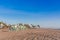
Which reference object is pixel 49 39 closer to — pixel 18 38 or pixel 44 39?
pixel 44 39

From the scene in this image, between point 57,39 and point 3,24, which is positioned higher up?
point 3,24

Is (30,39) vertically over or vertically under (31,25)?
under

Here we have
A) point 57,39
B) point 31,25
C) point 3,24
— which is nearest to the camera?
point 57,39

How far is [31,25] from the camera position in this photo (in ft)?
65.5

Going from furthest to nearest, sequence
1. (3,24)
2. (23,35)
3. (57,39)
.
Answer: (3,24), (23,35), (57,39)

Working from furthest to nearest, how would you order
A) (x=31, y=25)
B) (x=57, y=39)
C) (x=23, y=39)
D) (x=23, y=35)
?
1. (x=31, y=25)
2. (x=23, y=35)
3. (x=23, y=39)
4. (x=57, y=39)

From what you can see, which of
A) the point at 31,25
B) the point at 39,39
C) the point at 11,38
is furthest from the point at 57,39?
the point at 31,25

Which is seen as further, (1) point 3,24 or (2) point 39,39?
(1) point 3,24

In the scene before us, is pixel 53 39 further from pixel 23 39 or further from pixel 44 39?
pixel 23 39

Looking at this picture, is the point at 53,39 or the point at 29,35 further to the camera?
the point at 29,35

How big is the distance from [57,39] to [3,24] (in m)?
16.2

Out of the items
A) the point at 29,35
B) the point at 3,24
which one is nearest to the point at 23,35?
the point at 29,35

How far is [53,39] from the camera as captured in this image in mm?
7730

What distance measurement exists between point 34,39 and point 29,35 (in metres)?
0.75
